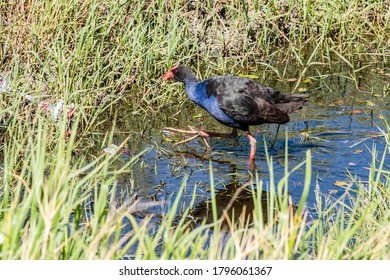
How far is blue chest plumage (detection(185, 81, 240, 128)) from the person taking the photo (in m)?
6.53

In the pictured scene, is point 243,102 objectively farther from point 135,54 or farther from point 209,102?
point 135,54

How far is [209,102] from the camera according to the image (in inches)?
259

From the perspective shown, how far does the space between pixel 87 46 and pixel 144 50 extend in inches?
24.8

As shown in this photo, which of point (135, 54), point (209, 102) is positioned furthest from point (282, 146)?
point (135, 54)

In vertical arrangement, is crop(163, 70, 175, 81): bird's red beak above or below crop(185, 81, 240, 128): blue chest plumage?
above

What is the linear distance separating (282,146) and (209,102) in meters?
0.77

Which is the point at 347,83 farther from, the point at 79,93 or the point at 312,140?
the point at 79,93

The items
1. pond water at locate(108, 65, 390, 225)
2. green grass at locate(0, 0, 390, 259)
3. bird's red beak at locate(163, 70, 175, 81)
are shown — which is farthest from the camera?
bird's red beak at locate(163, 70, 175, 81)

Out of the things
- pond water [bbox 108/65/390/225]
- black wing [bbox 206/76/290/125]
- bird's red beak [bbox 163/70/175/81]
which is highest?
bird's red beak [bbox 163/70/175/81]

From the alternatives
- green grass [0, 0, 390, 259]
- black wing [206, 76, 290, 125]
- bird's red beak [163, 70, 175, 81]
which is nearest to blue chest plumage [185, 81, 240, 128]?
black wing [206, 76, 290, 125]

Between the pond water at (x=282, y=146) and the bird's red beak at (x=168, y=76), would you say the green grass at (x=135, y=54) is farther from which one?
the bird's red beak at (x=168, y=76)

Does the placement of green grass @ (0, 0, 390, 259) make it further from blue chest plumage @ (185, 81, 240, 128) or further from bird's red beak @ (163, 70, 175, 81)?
blue chest plumage @ (185, 81, 240, 128)

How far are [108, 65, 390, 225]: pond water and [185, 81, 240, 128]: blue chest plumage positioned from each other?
0.32m
